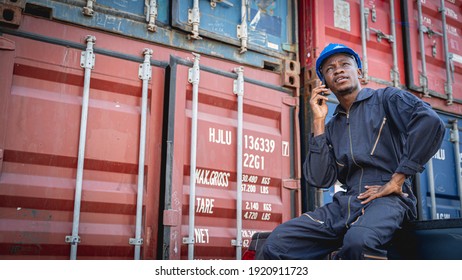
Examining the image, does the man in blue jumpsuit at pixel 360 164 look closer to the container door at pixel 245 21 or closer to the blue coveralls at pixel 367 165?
the blue coveralls at pixel 367 165

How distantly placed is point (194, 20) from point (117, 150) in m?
1.33

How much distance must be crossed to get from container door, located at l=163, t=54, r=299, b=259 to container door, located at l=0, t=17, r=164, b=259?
164mm

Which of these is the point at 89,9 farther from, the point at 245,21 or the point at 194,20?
the point at 245,21

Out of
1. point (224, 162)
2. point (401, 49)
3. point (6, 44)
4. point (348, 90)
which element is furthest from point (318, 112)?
point (401, 49)

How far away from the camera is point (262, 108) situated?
457cm

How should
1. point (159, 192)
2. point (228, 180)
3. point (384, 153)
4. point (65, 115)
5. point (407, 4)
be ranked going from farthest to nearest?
1. point (407, 4)
2. point (228, 180)
3. point (159, 192)
4. point (65, 115)
5. point (384, 153)

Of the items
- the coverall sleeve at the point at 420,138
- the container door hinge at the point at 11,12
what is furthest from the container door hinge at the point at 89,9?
the coverall sleeve at the point at 420,138

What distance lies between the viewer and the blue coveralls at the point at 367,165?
2.33m

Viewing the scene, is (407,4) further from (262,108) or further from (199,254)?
(199,254)

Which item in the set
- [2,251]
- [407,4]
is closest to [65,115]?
[2,251]

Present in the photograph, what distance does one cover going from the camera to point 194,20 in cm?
436

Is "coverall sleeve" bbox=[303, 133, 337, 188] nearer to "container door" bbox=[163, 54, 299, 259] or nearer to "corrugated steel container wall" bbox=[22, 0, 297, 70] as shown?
"container door" bbox=[163, 54, 299, 259]

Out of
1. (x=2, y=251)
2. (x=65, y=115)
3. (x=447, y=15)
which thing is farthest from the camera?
(x=447, y=15)

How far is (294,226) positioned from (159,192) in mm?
1579
